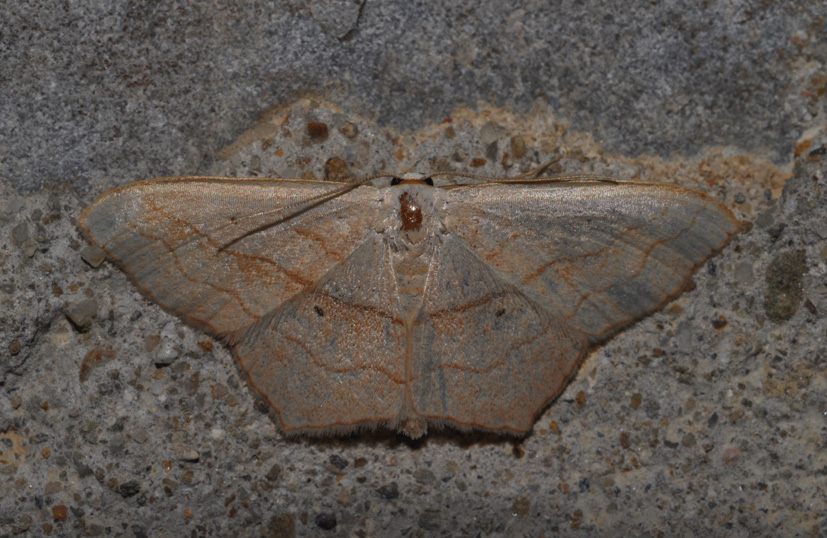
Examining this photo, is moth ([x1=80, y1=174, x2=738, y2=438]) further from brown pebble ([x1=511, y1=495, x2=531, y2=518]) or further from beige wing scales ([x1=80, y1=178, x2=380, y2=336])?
brown pebble ([x1=511, y1=495, x2=531, y2=518])

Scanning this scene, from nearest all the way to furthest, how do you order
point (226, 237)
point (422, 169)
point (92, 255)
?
point (226, 237) < point (92, 255) < point (422, 169)

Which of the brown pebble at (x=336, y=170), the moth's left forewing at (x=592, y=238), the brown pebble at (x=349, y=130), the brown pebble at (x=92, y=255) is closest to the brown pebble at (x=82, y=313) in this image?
the brown pebble at (x=92, y=255)

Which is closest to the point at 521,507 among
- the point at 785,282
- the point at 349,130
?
the point at 785,282

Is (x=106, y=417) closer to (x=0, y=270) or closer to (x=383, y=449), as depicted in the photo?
(x=0, y=270)

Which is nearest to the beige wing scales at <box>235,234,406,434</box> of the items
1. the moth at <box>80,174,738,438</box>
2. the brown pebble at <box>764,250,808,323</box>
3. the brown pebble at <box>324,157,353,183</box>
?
the moth at <box>80,174,738,438</box>

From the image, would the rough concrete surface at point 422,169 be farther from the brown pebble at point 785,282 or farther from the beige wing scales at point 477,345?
the beige wing scales at point 477,345

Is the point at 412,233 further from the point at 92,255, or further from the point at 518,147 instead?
the point at 92,255
